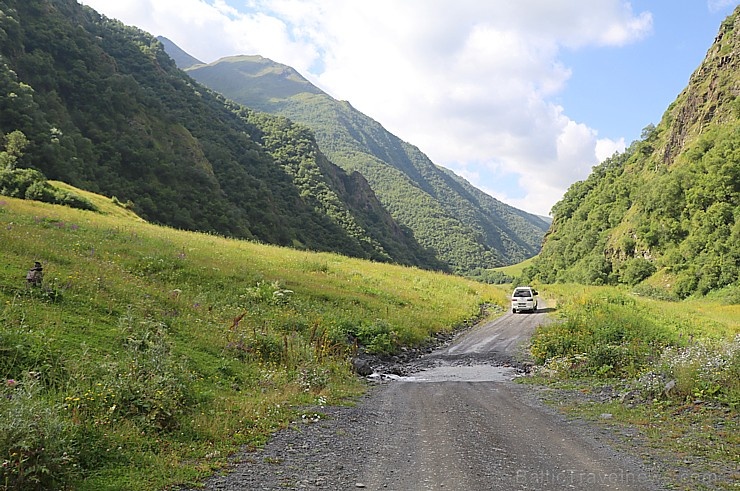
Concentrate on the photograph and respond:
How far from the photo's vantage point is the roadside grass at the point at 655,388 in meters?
7.91

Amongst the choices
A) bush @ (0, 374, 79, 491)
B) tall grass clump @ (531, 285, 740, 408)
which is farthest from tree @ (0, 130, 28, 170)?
bush @ (0, 374, 79, 491)

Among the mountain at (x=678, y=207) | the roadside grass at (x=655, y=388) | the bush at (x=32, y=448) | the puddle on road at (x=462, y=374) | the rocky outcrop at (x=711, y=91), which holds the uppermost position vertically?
the rocky outcrop at (x=711, y=91)

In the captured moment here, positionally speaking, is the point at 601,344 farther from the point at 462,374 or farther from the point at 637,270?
the point at 637,270

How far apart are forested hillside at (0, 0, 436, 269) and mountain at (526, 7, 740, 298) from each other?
5421 cm

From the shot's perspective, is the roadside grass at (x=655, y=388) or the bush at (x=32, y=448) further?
the roadside grass at (x=655, y=388)

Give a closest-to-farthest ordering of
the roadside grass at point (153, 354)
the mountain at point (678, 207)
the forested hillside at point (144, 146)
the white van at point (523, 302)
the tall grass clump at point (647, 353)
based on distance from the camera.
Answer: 1. the roadside grass at point (153, 354)
2. the tall grass clump at point (647, 353)
3. the white van at point (523, 302)
4. the mountain at point (678, 207)
5. the forested hillside at point (144, 146)

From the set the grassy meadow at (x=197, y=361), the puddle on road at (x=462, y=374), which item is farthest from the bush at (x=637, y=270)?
the puddle on road at (x=462, y=374)

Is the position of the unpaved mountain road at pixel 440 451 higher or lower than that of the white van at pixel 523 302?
lower

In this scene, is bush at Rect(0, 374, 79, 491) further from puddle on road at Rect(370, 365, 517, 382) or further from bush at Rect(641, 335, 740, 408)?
bush at Rect(641, 335, 740, 408)

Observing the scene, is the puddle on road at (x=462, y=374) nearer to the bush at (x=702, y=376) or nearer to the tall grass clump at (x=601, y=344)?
the tall grass clump at (x=601, y=344)

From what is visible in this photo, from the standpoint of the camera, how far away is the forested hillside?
73.4 metres

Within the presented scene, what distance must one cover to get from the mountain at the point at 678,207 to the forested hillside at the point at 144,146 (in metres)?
54.2

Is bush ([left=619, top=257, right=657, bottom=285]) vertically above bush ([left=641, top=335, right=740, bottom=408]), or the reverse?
bush ([left=619, top=257, right=657, bottom=285])

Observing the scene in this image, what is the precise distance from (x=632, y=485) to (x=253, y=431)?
625 cm
